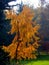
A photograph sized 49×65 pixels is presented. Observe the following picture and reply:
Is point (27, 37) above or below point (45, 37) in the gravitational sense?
above

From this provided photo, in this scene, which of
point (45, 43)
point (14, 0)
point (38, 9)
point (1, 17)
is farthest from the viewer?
point (38, 9)

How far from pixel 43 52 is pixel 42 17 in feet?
17.1

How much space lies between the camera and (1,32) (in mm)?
11125

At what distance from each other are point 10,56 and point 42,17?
88.6 ft

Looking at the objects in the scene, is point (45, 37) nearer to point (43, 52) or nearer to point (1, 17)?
point (43, 52)

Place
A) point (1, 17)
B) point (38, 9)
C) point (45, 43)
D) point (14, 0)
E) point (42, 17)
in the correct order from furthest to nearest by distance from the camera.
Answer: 1. point (38, 9)
2. point (42, 17)
3. point (45, 43)
4. point (14, 0)
5. point (1, 17)

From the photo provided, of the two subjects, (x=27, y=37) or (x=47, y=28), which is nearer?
(x=27, y=37)

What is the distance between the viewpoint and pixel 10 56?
12.5 m

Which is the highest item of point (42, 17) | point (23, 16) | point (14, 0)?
point (14, 0)

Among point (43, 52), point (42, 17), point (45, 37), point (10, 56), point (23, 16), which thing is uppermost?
point (23, 16)

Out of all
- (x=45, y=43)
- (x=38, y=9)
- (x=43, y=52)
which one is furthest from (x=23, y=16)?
(x=38, y=9)

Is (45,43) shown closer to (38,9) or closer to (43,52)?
(43,52)

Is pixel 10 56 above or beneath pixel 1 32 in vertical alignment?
beneath

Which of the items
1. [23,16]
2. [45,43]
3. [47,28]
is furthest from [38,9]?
[23,16]
